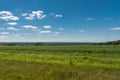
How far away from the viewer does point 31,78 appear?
13.2 meters

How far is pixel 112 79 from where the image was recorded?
532 inches

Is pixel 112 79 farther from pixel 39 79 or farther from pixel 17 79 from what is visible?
pixel 17 79

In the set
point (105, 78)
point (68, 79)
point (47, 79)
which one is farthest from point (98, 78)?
point (47, 79)

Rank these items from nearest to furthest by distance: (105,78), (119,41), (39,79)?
(39,79) → (105,78) → (119,41)

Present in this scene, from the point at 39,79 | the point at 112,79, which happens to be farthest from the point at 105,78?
the point at 39,79

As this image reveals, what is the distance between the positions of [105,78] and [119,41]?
468 feet

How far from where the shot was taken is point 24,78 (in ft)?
43.4

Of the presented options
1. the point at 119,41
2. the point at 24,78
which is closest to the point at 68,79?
the point at 24,78

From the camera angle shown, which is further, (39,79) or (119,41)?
(119,41)

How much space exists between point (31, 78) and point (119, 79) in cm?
508

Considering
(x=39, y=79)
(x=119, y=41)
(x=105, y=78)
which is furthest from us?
(x=119, y=41)

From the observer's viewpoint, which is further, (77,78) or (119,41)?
(119,41)

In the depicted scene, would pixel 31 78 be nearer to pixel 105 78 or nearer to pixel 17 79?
pixel 17 79

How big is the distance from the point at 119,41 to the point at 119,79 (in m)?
143
